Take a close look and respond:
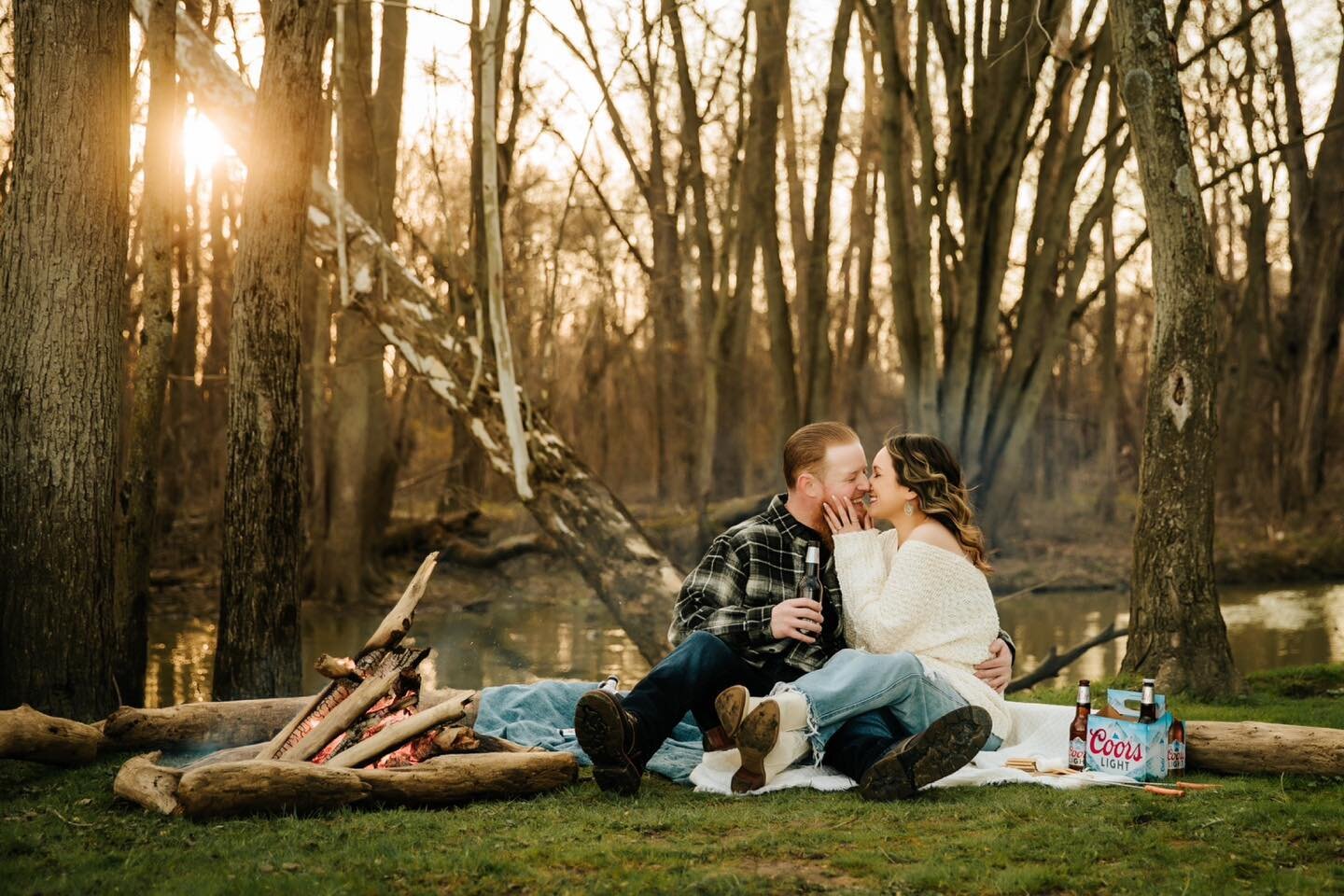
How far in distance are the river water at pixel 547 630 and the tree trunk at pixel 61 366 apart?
3.68m

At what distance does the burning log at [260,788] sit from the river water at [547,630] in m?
5.89

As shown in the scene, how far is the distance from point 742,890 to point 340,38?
6.55m

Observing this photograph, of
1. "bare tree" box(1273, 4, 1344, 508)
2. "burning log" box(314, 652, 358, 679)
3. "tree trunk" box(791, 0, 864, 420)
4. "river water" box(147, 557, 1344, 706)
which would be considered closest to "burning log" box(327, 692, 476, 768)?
"burning log" box(314, 652, 358, 679)

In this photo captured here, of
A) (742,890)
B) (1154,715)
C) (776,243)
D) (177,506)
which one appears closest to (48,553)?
(742,890)

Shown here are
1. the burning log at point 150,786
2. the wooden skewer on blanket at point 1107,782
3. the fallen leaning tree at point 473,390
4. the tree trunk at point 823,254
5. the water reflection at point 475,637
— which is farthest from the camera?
the tree trunk at point 823,254

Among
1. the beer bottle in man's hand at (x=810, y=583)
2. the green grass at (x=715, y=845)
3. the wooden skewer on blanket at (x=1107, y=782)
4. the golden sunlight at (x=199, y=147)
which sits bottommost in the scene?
the green grass at (x=715, y=845)

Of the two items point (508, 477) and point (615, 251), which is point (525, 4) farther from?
point (615, 251)

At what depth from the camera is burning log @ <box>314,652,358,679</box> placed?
5207 millimetres

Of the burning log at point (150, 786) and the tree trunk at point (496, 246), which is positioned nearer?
the burning log at point (150, 786)

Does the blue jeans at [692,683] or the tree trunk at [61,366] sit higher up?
the tree trunk at [61,366]

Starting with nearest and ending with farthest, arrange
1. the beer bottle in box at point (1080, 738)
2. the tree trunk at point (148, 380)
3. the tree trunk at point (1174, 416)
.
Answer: the beer bottle in box at point (1080, 738)
the tree trunk at point (148, 380)
the tree trunk at point (1174, 416)

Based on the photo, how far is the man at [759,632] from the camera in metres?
4.94

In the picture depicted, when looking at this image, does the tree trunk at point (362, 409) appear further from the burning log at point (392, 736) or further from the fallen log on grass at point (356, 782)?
the fallen log on grass at point (356, 782)

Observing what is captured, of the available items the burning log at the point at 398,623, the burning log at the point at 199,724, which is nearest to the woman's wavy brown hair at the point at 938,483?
the burning log at the point at 398,623
